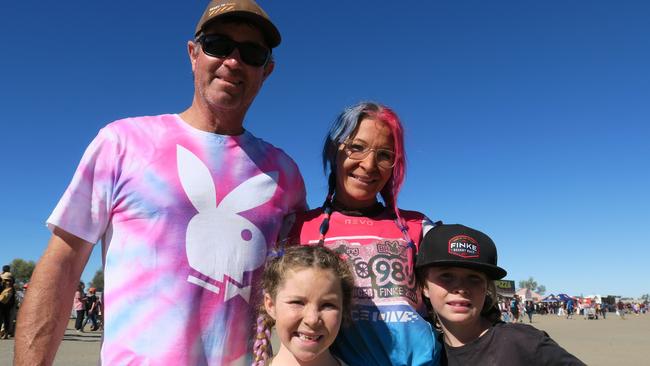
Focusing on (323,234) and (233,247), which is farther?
(323,234)

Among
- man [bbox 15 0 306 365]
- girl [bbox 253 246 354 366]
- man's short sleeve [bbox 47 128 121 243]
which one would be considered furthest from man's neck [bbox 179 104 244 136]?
girl [bbox 253 246 354 366]

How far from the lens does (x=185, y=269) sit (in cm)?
227

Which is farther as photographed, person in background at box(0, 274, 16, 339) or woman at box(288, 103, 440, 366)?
person in background at box(0, 274, 16, 339)

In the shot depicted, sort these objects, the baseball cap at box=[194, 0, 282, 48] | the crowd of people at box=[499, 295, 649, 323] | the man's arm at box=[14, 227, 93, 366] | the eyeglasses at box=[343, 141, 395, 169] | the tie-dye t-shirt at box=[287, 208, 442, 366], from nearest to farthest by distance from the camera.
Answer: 1. the man's arm at box=[14, 227, 93, 366]
2. the tie-dye t-shirt at box=[287, 208, 442, 366]
3. the baseball cap at box=[194, 0, 282, 48]
4. the eyeglasses at box=[343, 141, 395, 169]
5. the crowd of people at box=[499, 295, 649, 323]

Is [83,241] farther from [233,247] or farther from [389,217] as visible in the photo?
[389,217]

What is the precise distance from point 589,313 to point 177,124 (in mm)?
45845

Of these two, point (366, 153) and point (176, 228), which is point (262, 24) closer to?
point (366, 153)

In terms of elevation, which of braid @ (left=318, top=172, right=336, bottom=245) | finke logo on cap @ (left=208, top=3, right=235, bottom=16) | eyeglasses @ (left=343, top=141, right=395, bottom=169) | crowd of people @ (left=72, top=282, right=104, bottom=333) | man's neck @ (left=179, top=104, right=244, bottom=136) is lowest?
crowd of people @ (left=72, top=282, right=104, bottom=333)

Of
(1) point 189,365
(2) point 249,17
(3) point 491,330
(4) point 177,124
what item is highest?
(2) point 249,17

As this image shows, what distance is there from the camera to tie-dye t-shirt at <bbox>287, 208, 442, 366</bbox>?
243 cm

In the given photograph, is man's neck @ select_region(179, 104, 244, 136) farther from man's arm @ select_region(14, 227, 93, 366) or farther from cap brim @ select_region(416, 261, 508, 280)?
cap brim @ select_region(416, 261, 508, 280)

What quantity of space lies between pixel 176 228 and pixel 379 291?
1.04 metres

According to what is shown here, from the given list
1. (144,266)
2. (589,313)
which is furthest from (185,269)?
(589,313)

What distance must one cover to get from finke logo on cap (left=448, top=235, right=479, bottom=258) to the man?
3.01 ft
